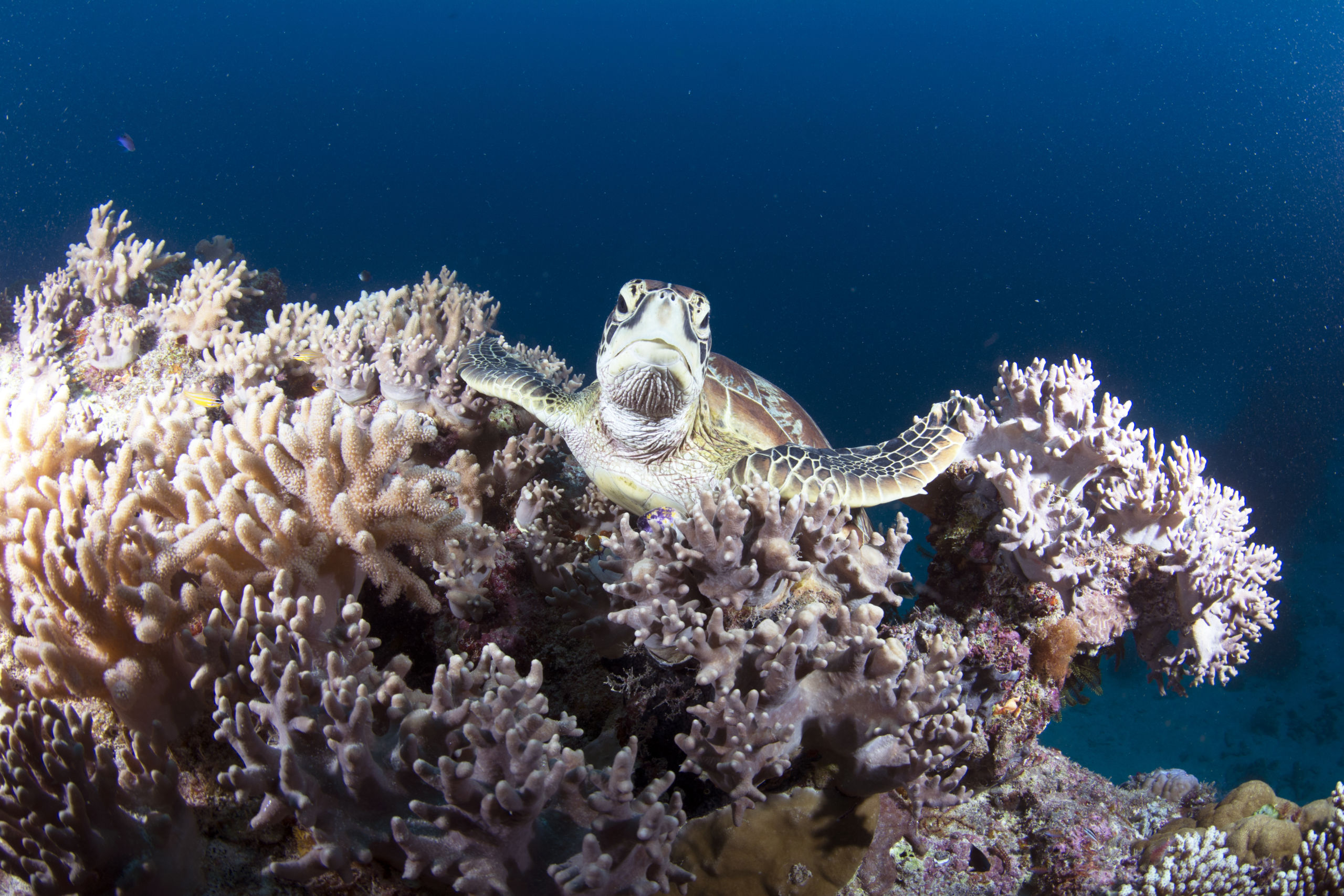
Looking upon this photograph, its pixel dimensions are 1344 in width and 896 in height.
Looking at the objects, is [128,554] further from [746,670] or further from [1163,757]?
[1163,757]

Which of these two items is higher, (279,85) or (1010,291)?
(279,85)

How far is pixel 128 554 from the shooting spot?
1.76 metres

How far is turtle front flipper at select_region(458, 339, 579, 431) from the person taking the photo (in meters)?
3.35

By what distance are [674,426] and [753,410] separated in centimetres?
93

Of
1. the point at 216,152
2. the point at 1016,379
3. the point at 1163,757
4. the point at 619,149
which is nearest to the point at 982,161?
the point at 619,149

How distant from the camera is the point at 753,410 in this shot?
156 inches

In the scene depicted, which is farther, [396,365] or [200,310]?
[200,310]

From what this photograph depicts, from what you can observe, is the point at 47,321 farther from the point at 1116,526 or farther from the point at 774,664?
the point at 1116,526

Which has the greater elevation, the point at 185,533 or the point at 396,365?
the point at 396,365

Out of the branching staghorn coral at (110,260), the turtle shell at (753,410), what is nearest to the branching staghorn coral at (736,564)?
the turtle shell at (753,410)

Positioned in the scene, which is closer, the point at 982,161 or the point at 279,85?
the point at 982,161

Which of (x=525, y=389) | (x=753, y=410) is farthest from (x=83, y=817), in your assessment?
(x=753, y=410)

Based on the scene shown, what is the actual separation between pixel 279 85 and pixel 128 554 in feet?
457

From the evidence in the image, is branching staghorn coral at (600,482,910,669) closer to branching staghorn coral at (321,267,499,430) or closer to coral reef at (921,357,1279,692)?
coral reef at (921,357,1279,692)
